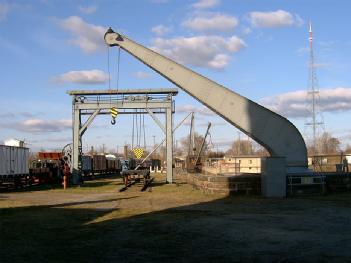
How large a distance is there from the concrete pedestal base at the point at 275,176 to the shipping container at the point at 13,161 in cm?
1805

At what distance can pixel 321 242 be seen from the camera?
32.4 feet

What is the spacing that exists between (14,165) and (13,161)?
311 mm

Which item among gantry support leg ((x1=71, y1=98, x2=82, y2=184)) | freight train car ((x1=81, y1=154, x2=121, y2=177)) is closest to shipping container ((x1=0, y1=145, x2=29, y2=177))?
gantry support leg ((x1=71, y1=98, x2=82, y2=184))

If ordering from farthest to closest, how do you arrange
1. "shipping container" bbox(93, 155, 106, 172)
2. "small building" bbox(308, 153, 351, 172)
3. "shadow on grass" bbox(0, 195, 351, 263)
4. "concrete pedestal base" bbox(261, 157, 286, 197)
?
1. "shipping container" bbox(93, 155, 106, 172)
2. "small building" bbox(308, 153, 351, 172)
3. "concrete pedestal base" bbox(261, 157, 286, 197)
4. "shadow on grass" bbox(0, 195, 351, 263)

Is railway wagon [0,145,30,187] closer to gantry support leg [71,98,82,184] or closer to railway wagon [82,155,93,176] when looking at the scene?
gantry support leg [71,98,82,184]

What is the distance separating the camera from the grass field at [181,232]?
28.9 ft

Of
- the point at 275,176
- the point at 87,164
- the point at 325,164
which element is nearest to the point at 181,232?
the point at 275,176

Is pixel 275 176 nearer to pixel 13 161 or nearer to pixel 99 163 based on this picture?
pixel 13 161

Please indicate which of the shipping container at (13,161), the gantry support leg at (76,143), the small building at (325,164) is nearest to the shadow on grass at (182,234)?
the shipping container at (13,161)

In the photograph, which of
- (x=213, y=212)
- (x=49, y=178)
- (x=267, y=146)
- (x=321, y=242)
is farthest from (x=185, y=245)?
(x=49, y=178)

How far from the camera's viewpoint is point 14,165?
32.8 m

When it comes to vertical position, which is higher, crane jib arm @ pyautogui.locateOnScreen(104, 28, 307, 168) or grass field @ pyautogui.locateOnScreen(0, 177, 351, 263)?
crane jib arm @ pyautogui.locateOnScreen(104, 28, 307, 168)

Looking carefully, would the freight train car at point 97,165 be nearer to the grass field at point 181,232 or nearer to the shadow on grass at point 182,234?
the grass field at point 181,232

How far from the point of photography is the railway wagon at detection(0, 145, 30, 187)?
31.0 m
